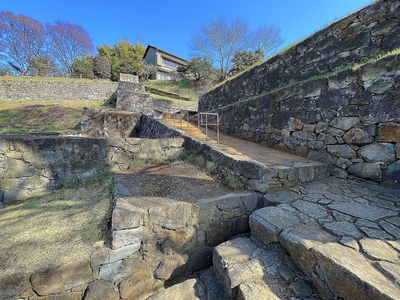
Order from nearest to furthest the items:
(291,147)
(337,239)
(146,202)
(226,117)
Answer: (337,239) → (146,202) → (291,147) → (226,117)

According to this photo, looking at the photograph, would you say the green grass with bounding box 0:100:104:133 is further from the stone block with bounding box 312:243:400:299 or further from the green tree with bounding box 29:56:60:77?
the green tree with bounding box 29:56:60:77

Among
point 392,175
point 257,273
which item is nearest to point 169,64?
point 392,175

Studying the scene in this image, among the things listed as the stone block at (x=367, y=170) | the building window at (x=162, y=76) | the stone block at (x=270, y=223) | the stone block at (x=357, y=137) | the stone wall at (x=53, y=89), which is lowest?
the stone block at (x=270, y=223)

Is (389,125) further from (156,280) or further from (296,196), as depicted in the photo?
(156,280)

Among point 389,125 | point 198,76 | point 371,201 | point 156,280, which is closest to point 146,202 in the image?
point 156,280

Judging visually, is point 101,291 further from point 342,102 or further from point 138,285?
point 342,102

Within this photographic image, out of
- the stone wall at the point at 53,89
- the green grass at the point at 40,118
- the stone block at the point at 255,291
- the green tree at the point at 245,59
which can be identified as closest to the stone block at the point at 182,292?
the stone block at the point at 255,291

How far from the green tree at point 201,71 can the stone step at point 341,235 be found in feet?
63.4

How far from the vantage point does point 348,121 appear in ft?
9.41

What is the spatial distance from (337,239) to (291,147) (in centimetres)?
250

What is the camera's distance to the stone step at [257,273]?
1.41 m

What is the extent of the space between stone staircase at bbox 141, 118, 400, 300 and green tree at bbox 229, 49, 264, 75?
1603cm

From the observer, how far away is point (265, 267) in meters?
1.63

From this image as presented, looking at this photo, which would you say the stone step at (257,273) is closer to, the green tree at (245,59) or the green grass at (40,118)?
the green grass at (40,118)
